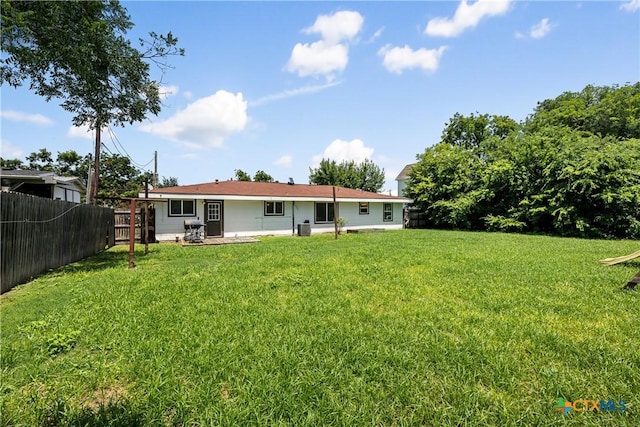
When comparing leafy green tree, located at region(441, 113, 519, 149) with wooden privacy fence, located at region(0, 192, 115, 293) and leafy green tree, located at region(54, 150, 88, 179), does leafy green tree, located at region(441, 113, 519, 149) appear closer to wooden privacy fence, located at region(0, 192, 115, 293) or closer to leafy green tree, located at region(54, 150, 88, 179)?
wooden privacy fence, located at region(0, 192, 115, 293)

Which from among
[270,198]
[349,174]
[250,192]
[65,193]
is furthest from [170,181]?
[270,198]

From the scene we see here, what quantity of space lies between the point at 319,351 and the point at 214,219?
13.0m

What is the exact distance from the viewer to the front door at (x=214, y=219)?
48.5 feet

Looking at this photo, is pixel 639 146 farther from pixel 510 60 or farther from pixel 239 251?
pixel 239 251

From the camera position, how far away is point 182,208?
14.0 m

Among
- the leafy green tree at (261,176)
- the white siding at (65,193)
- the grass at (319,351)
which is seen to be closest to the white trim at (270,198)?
the white siding at (65,193)

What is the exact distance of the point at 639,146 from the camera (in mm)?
16031

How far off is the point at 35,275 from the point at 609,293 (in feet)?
34.3

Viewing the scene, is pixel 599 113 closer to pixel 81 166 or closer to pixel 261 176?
pixel 261 176

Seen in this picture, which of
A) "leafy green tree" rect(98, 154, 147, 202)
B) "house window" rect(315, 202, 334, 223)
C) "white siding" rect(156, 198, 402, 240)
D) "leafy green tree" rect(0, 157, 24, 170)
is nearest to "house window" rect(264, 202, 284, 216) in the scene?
"white siding" rect(156, 198, 402, 240)

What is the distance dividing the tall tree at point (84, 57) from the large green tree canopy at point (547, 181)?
17755mm

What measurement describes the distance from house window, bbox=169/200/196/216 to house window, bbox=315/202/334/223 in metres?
6.93

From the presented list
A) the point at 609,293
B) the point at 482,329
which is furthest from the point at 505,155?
the point at 482,329

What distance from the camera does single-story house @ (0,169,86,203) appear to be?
1387 cm
